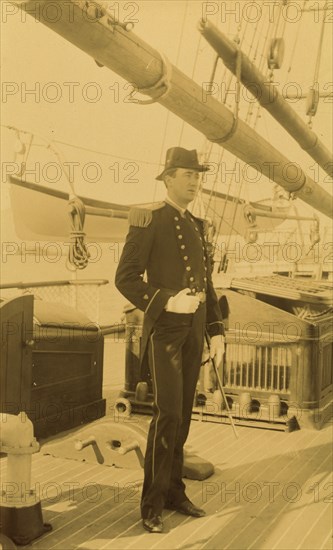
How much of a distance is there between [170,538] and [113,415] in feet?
8.48

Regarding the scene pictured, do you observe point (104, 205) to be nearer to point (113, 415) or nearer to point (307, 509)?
point (113, 415)

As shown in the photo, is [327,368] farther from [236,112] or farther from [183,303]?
[183,303]

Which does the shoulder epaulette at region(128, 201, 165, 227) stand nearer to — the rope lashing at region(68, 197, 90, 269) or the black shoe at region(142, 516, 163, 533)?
the black shoe at region(142, 516, 163, 533)

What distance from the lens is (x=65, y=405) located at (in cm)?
489

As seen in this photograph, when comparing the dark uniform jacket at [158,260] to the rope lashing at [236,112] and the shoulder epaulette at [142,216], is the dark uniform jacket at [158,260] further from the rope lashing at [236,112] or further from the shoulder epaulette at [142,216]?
the rope lashing at [236,112]

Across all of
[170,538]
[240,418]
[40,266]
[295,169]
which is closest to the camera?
[170,538]

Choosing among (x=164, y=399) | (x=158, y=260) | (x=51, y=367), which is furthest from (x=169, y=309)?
(x=51, y=367)

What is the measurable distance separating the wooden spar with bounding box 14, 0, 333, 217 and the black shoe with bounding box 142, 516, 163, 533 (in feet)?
6.43

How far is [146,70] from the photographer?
298 centimetres

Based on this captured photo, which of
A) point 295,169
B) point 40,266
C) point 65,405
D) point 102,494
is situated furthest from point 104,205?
point 40,266

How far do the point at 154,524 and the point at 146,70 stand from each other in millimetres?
2025

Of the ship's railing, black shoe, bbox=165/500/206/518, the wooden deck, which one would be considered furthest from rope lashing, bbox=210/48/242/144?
the ship's railing

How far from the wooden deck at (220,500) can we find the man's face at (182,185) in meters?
1.53

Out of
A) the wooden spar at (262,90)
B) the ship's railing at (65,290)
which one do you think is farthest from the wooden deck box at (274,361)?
the ship's railing at (65,290)
